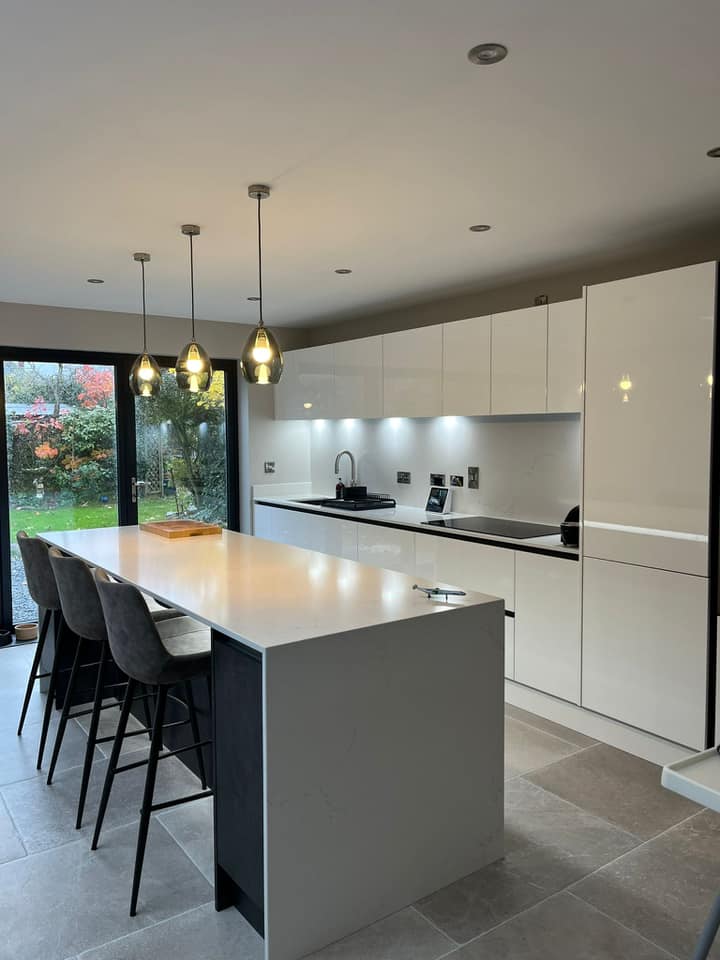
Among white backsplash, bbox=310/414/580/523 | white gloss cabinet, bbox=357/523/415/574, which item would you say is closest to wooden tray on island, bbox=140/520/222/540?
white gloss cabinet, bbox=357/523/415/574

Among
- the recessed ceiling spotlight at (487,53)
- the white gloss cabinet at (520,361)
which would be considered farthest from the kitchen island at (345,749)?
the white gloss cabinet at (520,361)

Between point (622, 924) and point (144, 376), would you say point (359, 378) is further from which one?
point (622, 924)

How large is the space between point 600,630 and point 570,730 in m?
0.62

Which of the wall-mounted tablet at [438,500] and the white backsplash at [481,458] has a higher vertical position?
the white backsplash at [481,458]

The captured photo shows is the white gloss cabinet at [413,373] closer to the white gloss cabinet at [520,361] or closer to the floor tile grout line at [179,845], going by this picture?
the white gloss cabinet at [520,361]

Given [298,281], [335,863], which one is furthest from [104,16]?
[298,281]

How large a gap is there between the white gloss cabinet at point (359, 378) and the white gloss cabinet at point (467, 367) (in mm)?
770

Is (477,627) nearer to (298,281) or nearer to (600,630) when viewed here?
(600,630)

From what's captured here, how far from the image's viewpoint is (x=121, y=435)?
231 inches

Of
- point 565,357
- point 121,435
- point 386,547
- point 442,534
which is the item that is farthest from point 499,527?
point 121,435

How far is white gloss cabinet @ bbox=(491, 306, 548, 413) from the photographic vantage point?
3975 mm

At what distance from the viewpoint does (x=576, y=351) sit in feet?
12.3

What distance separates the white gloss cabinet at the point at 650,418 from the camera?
3029 millimetres

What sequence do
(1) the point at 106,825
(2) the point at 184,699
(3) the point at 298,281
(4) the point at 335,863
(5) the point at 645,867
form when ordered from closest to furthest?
(4) the point at 335,863 < (5) the point at 645,867 < (1) the point at 106,825 < (2) the point at 184,699 < (3) the point at 298,281
